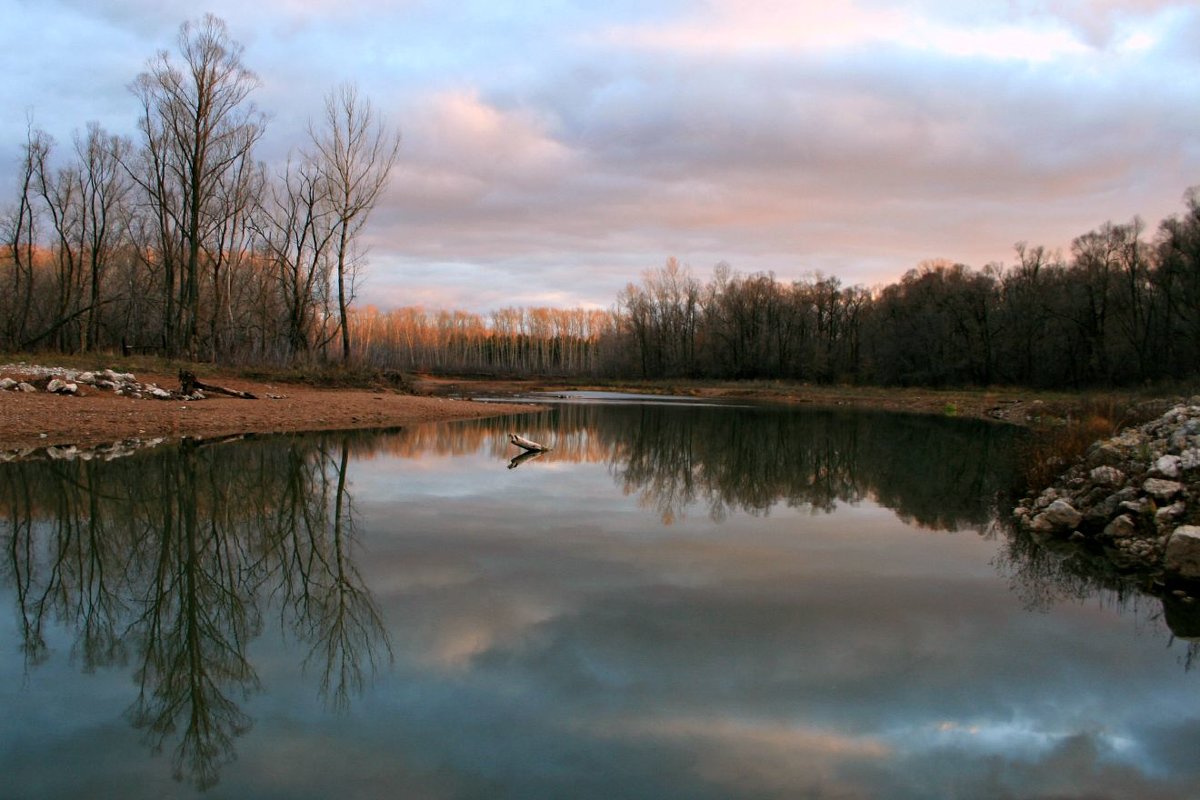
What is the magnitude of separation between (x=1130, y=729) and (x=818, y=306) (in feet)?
258

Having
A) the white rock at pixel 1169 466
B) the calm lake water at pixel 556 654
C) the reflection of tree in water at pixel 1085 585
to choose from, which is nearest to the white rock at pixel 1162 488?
the white rock at pixel 1169 466

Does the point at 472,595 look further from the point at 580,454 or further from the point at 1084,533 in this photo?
the point at 580,454

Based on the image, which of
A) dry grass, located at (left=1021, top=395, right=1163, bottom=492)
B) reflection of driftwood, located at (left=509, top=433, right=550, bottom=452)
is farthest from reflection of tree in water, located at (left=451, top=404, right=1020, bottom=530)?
dry grass, located at (left=1021, top=395, right=1163, bottom=492)

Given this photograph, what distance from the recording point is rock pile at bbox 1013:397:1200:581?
7453 millimetres

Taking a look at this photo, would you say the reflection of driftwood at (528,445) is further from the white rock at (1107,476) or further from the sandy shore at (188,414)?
the white rock at (1107,476)

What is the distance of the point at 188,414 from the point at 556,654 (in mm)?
15965

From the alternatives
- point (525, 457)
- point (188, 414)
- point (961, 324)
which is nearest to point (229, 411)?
point (188, 414)

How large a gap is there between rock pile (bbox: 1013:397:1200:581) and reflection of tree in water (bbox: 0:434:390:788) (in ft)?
24.5

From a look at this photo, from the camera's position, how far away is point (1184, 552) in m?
7.02

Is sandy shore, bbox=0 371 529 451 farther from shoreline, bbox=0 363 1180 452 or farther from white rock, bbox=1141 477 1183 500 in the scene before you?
white rock, bbox=1141 477 1183 500

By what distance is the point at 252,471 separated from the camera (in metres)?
11.3

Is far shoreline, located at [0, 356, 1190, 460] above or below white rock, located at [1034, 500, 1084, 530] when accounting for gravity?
above

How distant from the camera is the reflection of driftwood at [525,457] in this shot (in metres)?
14.2

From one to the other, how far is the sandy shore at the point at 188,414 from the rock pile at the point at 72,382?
24cm
